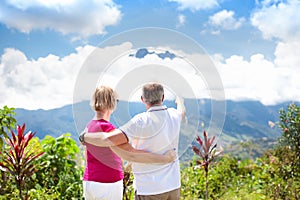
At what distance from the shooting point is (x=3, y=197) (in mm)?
4188

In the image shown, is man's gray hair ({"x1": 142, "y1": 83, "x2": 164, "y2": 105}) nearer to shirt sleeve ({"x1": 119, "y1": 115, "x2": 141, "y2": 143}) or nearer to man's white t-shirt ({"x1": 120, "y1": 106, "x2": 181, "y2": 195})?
man's white t-shirt ({"x1": 120, "y1": 106, "x2": 181, "y2": 195})

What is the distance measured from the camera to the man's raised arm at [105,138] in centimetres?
221

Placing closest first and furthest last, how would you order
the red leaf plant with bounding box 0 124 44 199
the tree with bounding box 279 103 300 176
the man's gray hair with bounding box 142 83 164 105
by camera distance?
the man's gray hair with bounding box 142 83 164 105 → the red leaf plant with bounding box 0 124 44 199 → the tree with bounding box 279 103 300 176

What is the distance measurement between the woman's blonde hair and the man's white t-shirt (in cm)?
24

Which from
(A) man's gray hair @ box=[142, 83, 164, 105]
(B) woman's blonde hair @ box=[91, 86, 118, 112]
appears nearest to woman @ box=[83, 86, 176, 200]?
(B) woman's blonde hair @ box=[91, 86, 118, 112]

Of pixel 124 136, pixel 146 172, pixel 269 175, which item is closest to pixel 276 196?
pixel 269 175

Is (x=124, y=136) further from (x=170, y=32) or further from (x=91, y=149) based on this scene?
(x=170, y=32)

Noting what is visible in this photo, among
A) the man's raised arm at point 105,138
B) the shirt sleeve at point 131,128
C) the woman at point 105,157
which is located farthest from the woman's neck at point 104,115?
the shirt sleeve at point 131,128

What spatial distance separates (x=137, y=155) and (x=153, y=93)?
16.4 inches

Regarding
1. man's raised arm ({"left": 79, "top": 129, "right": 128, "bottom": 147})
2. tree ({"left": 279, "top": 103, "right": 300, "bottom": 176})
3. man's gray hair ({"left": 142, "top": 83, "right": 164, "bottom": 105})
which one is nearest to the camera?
man's raised arm ({"left": 79, "top": 129, "right": 128, "bottom": 147})

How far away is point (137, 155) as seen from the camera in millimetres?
2289

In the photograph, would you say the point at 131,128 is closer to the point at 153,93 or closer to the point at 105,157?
the point at 153,93

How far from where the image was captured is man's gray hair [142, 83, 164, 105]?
233 cm

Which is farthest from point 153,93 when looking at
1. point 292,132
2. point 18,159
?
point 292,132
